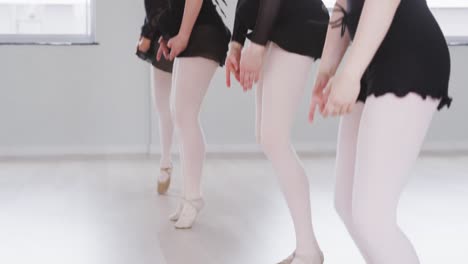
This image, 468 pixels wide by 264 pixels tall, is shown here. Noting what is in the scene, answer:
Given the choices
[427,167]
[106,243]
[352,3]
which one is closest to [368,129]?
[352,3]

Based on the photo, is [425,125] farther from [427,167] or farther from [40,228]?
[427,167]

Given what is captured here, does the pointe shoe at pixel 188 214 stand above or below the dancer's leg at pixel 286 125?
below

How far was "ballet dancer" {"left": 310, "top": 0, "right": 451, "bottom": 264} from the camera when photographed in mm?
1461

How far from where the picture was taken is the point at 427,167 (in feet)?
16.3

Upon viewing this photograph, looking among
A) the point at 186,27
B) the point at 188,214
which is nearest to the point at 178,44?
the point at 186,27

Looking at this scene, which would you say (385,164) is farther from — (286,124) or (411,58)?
(286,124)

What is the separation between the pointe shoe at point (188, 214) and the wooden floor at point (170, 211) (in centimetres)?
5

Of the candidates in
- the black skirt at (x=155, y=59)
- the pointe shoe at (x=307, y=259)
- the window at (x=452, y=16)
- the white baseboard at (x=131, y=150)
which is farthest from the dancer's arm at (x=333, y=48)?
the window at (x=452, y=16)

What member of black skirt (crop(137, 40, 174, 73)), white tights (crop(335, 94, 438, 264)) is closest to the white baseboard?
black skirt (crop(137, 40, 174, 73))

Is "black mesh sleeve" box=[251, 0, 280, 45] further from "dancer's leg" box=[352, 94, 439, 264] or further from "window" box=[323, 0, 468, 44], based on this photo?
"window" box=[323, 0, 468, 44]

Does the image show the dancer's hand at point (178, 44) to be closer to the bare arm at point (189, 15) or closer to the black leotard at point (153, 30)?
the bare arm at point (189, 15)

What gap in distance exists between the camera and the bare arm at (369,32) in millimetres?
1446

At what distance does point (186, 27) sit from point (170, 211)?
958mm

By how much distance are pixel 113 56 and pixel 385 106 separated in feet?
13.8
